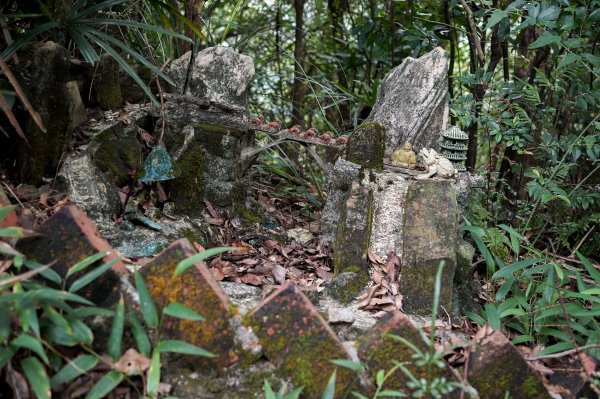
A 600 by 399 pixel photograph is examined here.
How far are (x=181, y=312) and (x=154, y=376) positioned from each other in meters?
0.22

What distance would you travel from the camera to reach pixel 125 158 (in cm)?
359

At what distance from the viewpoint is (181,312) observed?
2.13m

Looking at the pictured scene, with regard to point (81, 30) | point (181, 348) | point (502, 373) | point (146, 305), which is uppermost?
point (81, 30)

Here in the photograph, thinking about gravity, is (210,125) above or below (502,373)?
above

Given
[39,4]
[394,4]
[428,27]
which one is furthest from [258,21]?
[39,4]

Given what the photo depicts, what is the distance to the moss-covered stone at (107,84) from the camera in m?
3.70

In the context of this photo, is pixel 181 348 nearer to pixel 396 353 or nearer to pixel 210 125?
pixel 396 353

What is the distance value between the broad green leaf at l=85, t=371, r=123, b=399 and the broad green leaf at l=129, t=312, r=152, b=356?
112 millimetres

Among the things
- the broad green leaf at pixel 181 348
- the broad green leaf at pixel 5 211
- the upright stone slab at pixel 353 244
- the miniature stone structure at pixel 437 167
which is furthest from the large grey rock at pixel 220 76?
the broad green leaf at pixel 181 348

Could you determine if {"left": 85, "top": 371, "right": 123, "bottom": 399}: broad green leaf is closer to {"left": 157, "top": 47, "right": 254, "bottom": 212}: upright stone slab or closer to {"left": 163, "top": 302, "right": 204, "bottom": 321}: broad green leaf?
{"left": 163, "top": 302, "right": 204, "bottom": 321}: broad green leaf

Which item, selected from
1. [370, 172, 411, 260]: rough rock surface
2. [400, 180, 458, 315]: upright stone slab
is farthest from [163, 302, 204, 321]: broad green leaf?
[370, 172, 411, 260]: rough rock surface

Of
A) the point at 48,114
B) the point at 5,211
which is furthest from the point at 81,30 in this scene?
the point at 5,211

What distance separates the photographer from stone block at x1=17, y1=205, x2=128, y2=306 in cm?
225

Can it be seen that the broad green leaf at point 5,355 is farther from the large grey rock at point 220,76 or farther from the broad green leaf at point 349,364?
the large grey rock at point 220,76
